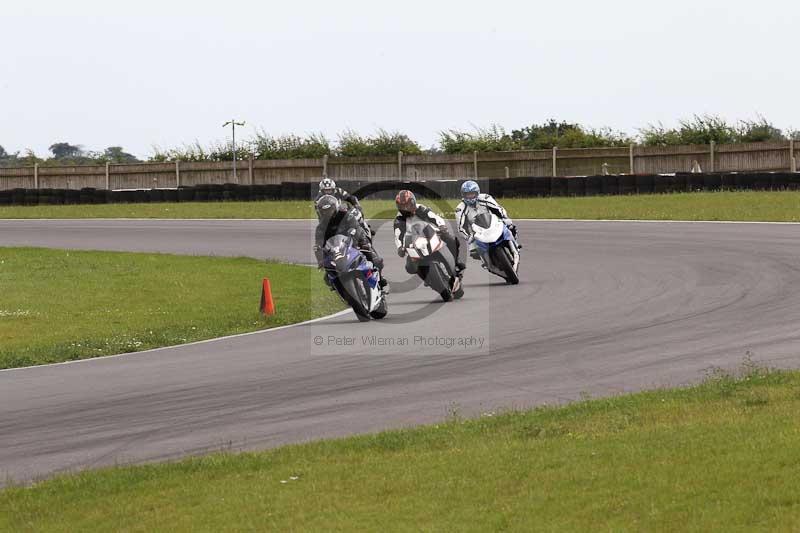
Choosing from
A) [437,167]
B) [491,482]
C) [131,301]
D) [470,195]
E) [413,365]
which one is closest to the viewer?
[491,482]

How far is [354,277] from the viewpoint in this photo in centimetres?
1538

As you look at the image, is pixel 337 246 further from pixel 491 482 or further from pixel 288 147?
pixel 288 147

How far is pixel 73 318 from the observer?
58.5 ft

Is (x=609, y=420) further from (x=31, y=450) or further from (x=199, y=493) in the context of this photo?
(x=31, y=450)

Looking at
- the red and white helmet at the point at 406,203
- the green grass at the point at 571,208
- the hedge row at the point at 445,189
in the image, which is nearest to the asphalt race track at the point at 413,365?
the red and white helmet at the point at 406,203

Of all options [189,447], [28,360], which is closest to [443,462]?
[189,447]

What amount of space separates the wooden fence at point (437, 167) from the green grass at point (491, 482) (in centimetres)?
3872

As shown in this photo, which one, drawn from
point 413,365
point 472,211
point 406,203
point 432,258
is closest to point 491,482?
point 413,365

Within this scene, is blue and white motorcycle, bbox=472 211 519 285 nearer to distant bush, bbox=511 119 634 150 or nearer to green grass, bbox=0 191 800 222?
green grass, bbox=0 191 800 222

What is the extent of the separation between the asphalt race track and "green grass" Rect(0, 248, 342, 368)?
105 centimetres

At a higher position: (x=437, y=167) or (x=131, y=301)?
(x=437, y=167)

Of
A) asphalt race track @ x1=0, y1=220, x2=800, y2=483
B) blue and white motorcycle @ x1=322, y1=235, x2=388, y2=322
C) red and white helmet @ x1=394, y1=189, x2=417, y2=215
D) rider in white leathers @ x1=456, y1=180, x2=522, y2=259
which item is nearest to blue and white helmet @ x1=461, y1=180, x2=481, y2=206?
rider in white leathers @ x1=456, y1=180, x2=522, y2=259

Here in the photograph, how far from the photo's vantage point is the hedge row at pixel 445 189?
37.9m

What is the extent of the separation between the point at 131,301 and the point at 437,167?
107 ft
